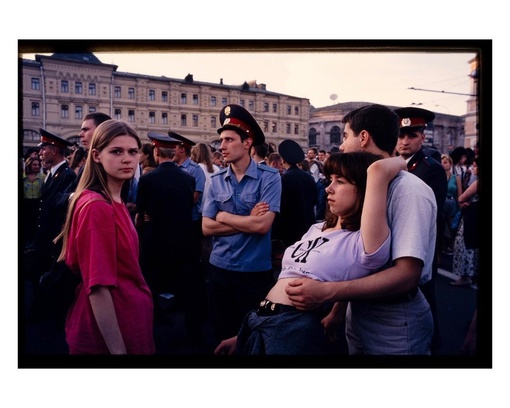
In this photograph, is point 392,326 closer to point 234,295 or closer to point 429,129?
point 234,295

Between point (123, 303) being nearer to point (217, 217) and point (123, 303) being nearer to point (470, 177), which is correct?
point (217, 217)

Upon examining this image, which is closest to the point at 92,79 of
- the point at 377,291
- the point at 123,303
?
the point at 123,303

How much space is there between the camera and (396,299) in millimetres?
2359

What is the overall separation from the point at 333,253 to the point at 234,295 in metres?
0.87

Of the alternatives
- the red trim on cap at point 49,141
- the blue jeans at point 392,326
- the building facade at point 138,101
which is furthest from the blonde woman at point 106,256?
the blue jeans at point 392,326

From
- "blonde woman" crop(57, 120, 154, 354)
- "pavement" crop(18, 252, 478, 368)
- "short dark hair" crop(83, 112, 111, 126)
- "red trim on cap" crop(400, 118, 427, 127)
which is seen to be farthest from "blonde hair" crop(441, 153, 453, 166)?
"short dark hair" crop(83, 112, 111, 126)

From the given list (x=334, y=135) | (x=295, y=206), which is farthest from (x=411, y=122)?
(x=295, y=206)

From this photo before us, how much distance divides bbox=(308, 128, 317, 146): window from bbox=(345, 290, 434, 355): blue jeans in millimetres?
Answer: 1068

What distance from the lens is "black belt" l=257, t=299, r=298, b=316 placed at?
2467mm

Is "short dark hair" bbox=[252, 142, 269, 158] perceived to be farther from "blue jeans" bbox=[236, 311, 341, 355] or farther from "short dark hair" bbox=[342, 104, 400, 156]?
"blue jeans" bbox=[236, 311, 341, 355]

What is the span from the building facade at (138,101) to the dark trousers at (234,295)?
0.89m

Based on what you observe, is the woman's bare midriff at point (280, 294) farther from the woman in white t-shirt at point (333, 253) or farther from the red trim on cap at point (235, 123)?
the red trim on cap at point (235, 123)

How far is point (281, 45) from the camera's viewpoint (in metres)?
2.72

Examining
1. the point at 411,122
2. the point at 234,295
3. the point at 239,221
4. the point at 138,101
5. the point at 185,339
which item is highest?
the point at 138,101
